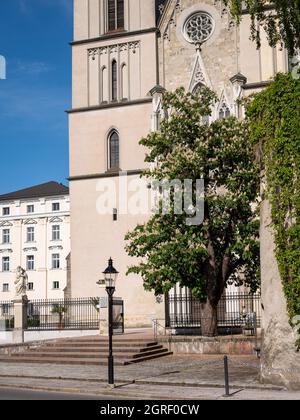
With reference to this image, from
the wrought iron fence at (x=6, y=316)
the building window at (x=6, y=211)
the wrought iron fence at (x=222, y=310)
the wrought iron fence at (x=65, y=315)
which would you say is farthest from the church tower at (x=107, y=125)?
the building window at (x=6, y=211)

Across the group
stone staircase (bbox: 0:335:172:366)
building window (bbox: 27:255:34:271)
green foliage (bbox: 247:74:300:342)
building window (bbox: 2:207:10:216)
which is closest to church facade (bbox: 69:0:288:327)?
stone staircase (bbox: 0:335:172:366)

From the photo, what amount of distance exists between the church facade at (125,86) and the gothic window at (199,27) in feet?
0.20

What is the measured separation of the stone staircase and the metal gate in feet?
16.4

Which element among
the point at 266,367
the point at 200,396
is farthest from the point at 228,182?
the point at 200,396

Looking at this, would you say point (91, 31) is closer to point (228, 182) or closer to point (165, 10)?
point (165, 10)

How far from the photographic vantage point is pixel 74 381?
19.6 metres

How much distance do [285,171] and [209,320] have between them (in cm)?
1017

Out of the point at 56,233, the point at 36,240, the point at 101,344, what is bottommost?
the point at 101,344

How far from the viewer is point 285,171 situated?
1734 centimetres

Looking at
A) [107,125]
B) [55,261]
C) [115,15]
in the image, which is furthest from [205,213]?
[55,261]

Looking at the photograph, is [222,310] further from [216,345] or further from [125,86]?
[125,86]

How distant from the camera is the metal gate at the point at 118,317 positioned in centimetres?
3297

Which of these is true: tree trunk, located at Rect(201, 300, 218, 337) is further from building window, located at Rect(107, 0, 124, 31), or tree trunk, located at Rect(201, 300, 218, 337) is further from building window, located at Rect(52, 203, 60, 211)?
building window, located at Rect(52, 203, 60, 211)
